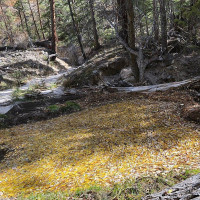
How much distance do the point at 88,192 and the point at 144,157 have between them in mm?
1609

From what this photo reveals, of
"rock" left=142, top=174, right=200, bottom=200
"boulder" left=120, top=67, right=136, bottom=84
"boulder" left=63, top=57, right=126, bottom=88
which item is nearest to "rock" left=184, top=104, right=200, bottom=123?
"rock" left=142, top=174, right=200, bottom=200

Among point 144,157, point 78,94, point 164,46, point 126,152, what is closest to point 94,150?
point 126,152

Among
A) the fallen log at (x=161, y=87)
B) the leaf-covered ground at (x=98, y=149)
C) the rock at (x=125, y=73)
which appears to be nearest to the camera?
the leaf-covered ground at (x=98, y=149)

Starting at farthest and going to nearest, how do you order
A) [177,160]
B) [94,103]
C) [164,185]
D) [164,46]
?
[164,46]
[94,103]
[177,160]
[164,185]

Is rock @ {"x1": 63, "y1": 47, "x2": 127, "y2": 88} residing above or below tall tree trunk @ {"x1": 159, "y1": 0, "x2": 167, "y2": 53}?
below

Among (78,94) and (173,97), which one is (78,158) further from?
(78,94)

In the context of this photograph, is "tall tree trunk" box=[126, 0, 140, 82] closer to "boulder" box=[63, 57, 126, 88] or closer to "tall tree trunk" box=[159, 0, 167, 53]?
"boulder" box=[63, 57, 126, 88]

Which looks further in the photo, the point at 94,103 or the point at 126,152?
the point at 94,103

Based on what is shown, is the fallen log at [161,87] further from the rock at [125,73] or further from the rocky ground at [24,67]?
the rocky ground at [24,67]

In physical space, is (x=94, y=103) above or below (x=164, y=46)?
below

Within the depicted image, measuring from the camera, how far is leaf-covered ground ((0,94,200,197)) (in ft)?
12.4

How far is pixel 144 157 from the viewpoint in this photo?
4.32m

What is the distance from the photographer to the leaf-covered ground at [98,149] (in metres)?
3.77

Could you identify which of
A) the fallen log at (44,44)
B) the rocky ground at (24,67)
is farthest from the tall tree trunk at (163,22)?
the fallen log at (44,44)
